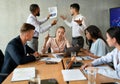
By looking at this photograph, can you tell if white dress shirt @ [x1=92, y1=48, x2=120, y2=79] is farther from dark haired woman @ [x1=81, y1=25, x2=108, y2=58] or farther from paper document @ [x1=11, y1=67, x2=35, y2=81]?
paper document @ [x1=11, y1=67, x2=35, y2=81]

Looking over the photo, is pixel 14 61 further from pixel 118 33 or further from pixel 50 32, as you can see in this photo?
pixel 50 32

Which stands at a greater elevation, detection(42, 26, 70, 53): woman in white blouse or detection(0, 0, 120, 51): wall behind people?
detection(0, 0, 120, 51): wall behind people

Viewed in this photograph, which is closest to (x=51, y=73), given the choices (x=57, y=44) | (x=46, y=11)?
(x=57, y=44)

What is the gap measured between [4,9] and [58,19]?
1.28m

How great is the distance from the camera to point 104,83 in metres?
1.71

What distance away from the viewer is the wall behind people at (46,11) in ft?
15.4

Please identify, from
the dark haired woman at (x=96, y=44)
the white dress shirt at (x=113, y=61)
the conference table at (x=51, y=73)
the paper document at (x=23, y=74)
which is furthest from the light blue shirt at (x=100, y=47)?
the paper document at (x=23, y=74)

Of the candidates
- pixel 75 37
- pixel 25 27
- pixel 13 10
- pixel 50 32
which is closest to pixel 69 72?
pixel 25 27

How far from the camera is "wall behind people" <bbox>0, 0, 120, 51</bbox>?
4699 mm

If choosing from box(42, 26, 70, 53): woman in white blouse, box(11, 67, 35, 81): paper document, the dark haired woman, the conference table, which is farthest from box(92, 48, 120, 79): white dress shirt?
box(42, 26, 70, 53): woman in white blouse

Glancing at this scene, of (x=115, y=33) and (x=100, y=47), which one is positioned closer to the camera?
(x=115, y=33)

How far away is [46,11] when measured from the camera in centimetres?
473

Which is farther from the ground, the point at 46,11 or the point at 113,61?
the point at 46,11

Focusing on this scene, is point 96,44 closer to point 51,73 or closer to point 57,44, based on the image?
point 57,44
